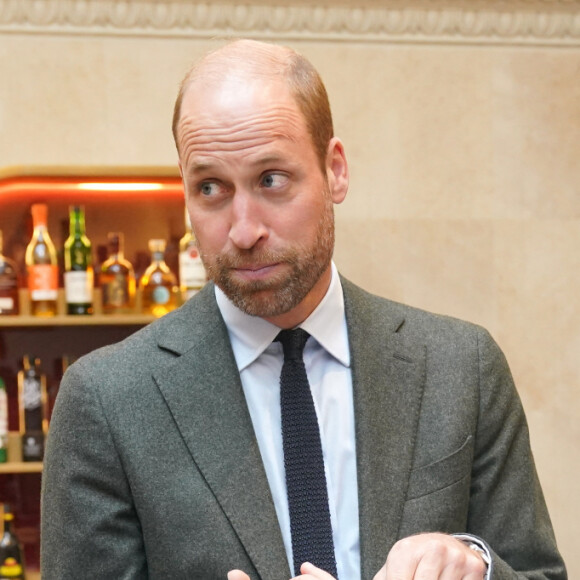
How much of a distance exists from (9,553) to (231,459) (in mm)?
2610

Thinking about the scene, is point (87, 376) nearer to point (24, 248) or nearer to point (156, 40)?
point (24, 248)

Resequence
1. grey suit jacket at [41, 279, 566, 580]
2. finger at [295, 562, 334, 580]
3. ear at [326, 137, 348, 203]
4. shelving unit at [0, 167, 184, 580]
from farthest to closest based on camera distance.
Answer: shelving unit at [0, 167, 184, 580] < ear at [326, 137, 348, 203] < grey suit jacket at [41, 279, 566, 580] < finger at [295, 562, 334, 580]

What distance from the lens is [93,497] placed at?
1571 millimetres

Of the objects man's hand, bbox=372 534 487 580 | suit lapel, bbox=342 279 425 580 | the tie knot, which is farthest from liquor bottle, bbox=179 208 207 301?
man's hand, bbox=372 534 487 580

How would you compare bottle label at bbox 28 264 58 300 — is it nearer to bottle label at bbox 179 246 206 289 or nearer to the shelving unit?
the shelving unit

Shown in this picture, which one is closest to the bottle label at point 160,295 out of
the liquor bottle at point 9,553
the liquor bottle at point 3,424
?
the liquor bottle at point 3,424

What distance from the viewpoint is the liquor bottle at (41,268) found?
3947 mm

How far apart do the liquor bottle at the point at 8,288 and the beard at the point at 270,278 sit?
2.53 m

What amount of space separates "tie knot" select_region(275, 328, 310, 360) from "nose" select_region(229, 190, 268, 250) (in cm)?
23

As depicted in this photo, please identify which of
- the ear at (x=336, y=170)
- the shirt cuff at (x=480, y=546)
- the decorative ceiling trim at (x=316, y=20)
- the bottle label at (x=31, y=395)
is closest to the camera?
the shirt cuff at (x=480, y=546)

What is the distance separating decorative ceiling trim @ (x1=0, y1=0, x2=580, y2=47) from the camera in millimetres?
4195

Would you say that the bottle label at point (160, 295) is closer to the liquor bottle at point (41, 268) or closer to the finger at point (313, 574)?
the liquor bottle at point (41, 268)

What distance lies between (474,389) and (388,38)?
2.95 meters

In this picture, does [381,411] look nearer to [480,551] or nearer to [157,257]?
[480,551]
